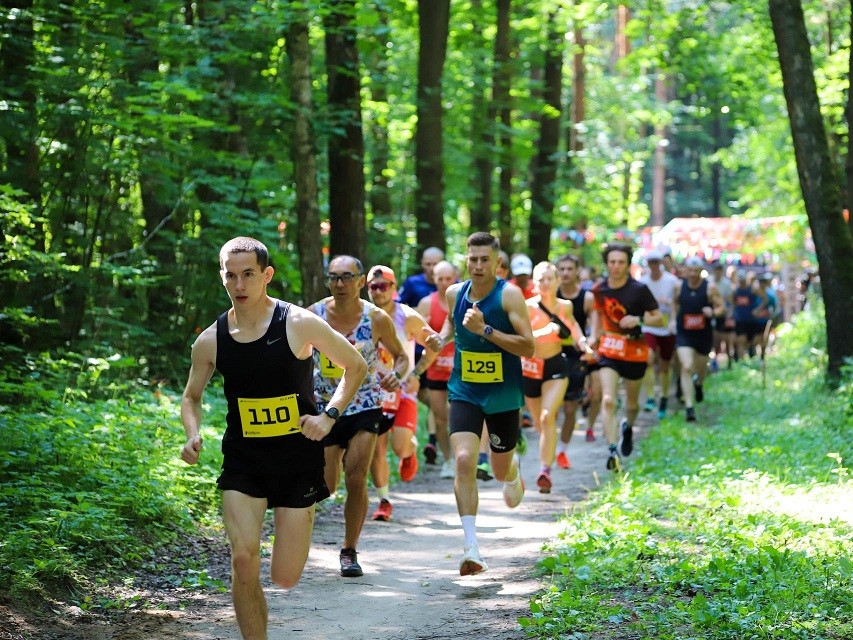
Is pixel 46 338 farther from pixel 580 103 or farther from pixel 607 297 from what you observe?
pixel 580 103

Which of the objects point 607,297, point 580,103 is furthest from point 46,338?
point 580,103

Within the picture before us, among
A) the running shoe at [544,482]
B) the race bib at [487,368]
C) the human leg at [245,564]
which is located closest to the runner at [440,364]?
the running shoe at [544,482]

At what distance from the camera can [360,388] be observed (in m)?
8.58

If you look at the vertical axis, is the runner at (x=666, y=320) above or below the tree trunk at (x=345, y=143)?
below

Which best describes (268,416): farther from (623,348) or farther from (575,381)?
(575,381)

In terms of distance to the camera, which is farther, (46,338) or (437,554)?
(46,338)

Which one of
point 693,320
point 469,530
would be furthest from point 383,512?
point 693,320

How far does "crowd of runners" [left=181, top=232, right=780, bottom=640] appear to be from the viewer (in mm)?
5863

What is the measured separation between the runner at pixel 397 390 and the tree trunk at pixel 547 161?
49.7 feet

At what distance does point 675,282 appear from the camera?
59.8ft

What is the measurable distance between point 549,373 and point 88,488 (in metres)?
5.27

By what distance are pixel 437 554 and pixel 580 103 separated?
28.0 m

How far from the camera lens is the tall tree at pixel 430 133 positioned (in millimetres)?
18531

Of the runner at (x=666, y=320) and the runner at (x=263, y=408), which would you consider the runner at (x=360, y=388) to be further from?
the runner at (x=666, y=320)
